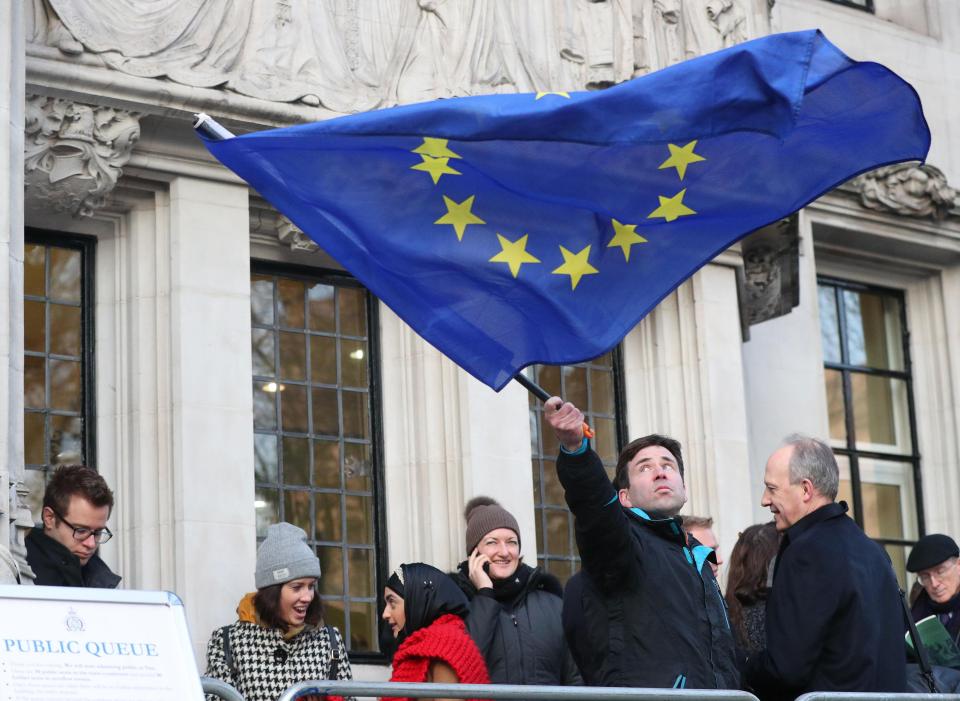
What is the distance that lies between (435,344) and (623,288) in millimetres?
895

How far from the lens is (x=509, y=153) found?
27.6ft

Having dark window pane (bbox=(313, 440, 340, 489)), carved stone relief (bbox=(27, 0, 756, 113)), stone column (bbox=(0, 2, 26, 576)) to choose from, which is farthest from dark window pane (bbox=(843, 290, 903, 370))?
stone column (bbox=(0, 2, 26, 576))

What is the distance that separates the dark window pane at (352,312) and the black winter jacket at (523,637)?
11.1 ft

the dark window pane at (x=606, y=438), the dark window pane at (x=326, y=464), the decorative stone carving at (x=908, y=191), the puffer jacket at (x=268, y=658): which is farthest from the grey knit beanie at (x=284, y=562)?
the decorative stone carving at (x=908, y=191)

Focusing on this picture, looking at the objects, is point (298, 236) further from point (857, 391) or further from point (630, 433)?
point (857, 391)

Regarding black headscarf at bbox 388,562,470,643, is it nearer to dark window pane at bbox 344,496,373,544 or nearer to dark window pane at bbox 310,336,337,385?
dark window pane at bbox 344,496,373,544

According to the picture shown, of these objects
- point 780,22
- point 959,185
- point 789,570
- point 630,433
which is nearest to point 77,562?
point 789,570

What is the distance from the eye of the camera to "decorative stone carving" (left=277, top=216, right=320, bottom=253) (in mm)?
12578

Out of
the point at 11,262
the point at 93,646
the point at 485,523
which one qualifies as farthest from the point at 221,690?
the point at 11,262

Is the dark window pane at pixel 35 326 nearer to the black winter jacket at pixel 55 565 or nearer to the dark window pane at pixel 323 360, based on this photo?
the dark window pane at pixel 323 360

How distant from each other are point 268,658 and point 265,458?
9.75ft

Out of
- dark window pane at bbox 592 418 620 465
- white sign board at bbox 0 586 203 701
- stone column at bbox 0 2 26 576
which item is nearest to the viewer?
white sign board at bbox 0 586 203 701

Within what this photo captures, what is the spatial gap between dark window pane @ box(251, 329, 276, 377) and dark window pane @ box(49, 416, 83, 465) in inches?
47.9

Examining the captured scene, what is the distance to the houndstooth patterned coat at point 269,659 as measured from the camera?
9.41 m
